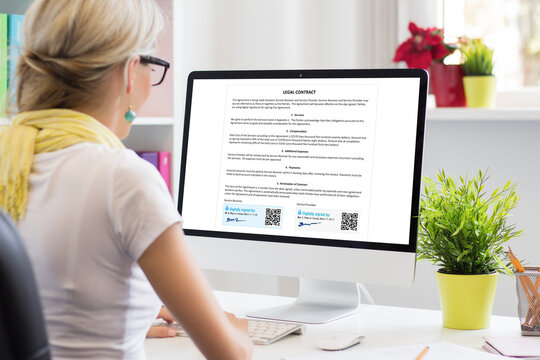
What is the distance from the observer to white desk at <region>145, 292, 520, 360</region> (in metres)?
1.20

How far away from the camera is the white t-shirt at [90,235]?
851mm

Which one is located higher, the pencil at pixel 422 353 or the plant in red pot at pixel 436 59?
the plant in red pot at pixel 436 59

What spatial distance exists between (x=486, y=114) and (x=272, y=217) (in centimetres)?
91

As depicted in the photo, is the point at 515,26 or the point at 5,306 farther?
the point at 515,26

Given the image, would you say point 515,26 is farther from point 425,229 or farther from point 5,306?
point 5,306

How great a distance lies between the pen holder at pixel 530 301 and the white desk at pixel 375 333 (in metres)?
0.03

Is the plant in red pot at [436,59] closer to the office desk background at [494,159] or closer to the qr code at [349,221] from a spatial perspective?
the office desk background at [494,159]

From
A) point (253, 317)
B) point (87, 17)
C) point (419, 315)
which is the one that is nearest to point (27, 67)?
point (87, 17)

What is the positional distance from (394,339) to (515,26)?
133 cm

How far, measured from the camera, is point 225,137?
145 centimetres

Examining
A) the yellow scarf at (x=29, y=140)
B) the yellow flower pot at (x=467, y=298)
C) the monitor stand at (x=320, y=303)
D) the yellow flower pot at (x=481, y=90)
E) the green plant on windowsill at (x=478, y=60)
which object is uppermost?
the green plant on windowsill at (x=478, y=60)

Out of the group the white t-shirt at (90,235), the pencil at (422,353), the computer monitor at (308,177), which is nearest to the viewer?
the white t-shirt at (90,235)

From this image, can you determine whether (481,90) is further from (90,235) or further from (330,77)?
(90,235)

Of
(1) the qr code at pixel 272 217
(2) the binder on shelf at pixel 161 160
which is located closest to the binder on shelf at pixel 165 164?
(2) the binder on shelf at pixel 161 160
